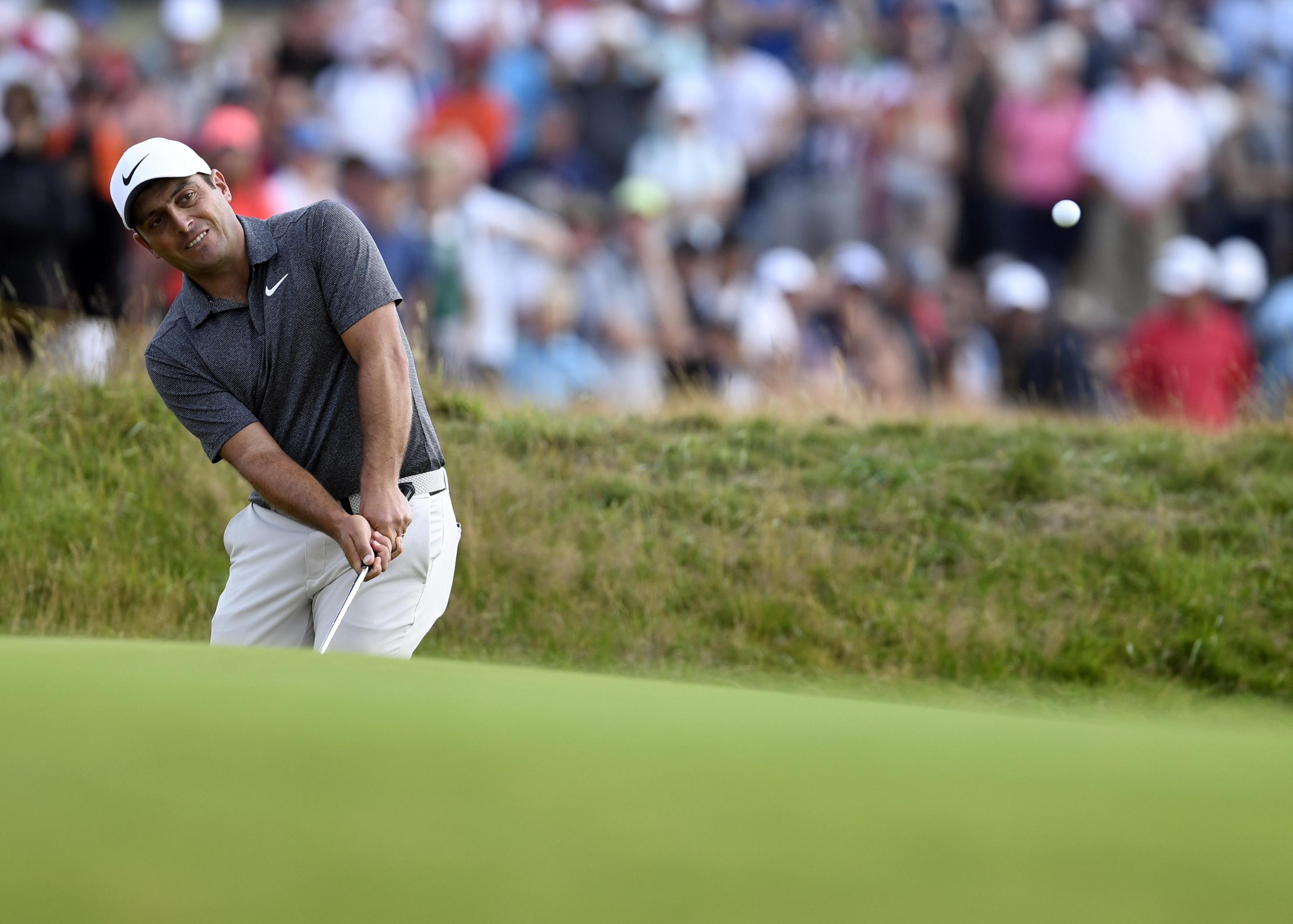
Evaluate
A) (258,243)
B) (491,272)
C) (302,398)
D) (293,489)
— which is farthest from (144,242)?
(491,272)

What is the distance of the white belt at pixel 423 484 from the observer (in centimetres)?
455

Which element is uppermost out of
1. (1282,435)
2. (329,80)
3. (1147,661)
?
(329,80)

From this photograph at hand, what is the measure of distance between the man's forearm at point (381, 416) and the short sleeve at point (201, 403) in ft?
1.19

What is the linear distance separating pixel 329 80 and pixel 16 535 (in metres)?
5.48

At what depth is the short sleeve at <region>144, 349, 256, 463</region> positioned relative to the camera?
14.5 feet

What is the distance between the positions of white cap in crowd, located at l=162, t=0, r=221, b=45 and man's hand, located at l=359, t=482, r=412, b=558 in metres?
8.67

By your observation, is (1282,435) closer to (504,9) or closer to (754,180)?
(754,180)

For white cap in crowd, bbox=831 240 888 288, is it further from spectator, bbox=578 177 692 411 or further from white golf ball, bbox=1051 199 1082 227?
white golf ball, bbox=1051 199 1082 227

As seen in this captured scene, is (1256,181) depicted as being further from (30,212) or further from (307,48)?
(30,212)

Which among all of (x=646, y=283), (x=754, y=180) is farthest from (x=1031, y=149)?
(x=646, y=283)

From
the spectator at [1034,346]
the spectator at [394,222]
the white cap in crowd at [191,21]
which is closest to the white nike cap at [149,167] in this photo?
the spectator at [394,222]

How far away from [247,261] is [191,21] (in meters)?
8.44

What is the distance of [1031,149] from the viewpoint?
10625 mm

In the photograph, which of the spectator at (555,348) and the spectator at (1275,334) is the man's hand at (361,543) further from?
the spectator at (1275,334)
